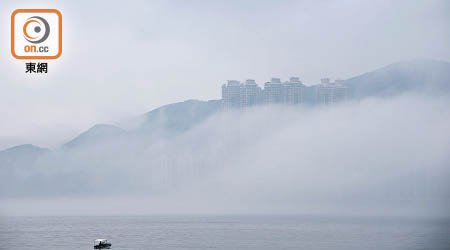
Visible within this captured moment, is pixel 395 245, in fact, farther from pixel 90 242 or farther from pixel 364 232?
pixel 90 242

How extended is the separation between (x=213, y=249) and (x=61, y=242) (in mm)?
24053

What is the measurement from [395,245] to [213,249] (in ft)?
82.6

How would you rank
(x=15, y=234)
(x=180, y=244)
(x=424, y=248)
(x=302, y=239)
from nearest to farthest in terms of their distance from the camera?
1. (x=424, y=248)
2. (x=180, y=244)
3. (x=302, y=239)
4. (x=15, y=234)

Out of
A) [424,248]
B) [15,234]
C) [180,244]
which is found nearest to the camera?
[424,248]

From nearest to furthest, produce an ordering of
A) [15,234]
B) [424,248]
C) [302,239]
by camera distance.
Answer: [424,248], [302,239], [15,234]

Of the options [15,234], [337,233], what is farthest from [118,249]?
[337,233]

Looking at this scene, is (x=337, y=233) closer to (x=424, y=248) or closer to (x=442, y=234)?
(x=442, y=234)

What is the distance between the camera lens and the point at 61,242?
95500 millimetres

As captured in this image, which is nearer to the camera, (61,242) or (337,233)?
(61,242)

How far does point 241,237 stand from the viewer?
10825 cm

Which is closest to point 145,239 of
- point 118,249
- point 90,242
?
→ point 90,242

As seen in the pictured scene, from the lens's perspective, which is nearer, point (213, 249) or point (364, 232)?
point (213, 249)

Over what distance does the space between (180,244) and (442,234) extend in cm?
4555

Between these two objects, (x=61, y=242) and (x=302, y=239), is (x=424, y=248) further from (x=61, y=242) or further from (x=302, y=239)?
(x=61, y=242)
